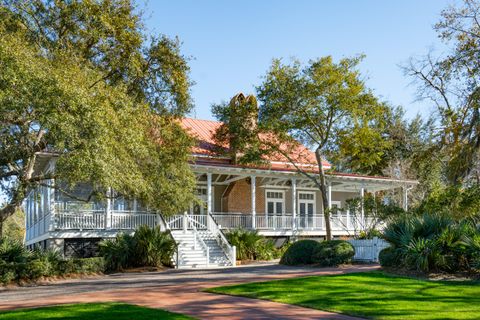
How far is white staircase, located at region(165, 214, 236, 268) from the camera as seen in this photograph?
83.1 ft

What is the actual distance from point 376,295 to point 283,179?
22111 millimetres

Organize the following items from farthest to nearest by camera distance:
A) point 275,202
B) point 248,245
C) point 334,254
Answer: point 275,202, point 248,245, point 334,254

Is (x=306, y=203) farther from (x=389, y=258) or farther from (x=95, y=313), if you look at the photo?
(x=95, y=313)

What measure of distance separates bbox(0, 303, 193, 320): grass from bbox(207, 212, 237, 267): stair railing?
13414 millimetres

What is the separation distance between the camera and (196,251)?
26.0m

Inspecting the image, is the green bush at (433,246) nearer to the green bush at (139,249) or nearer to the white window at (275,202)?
the green bush at (139,249)

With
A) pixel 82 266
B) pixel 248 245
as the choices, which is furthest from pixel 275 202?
pixel 82 266

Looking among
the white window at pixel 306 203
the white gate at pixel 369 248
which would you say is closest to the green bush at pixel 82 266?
the white gate at pixel 369 248

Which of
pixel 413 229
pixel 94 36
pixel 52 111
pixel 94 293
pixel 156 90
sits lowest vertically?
pixel 94 293

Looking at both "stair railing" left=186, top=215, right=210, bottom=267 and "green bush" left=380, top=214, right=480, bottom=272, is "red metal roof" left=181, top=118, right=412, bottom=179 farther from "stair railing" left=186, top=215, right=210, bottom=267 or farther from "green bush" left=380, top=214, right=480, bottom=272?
"green bush" left=380, top=214, right=480, bottom=272

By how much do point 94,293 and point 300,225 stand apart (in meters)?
19.8

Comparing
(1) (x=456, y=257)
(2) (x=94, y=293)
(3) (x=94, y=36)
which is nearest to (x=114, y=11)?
(3) (x=94, y=36)

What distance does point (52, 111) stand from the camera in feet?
50.0

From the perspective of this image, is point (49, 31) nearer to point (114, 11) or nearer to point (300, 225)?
point (114, 11)
